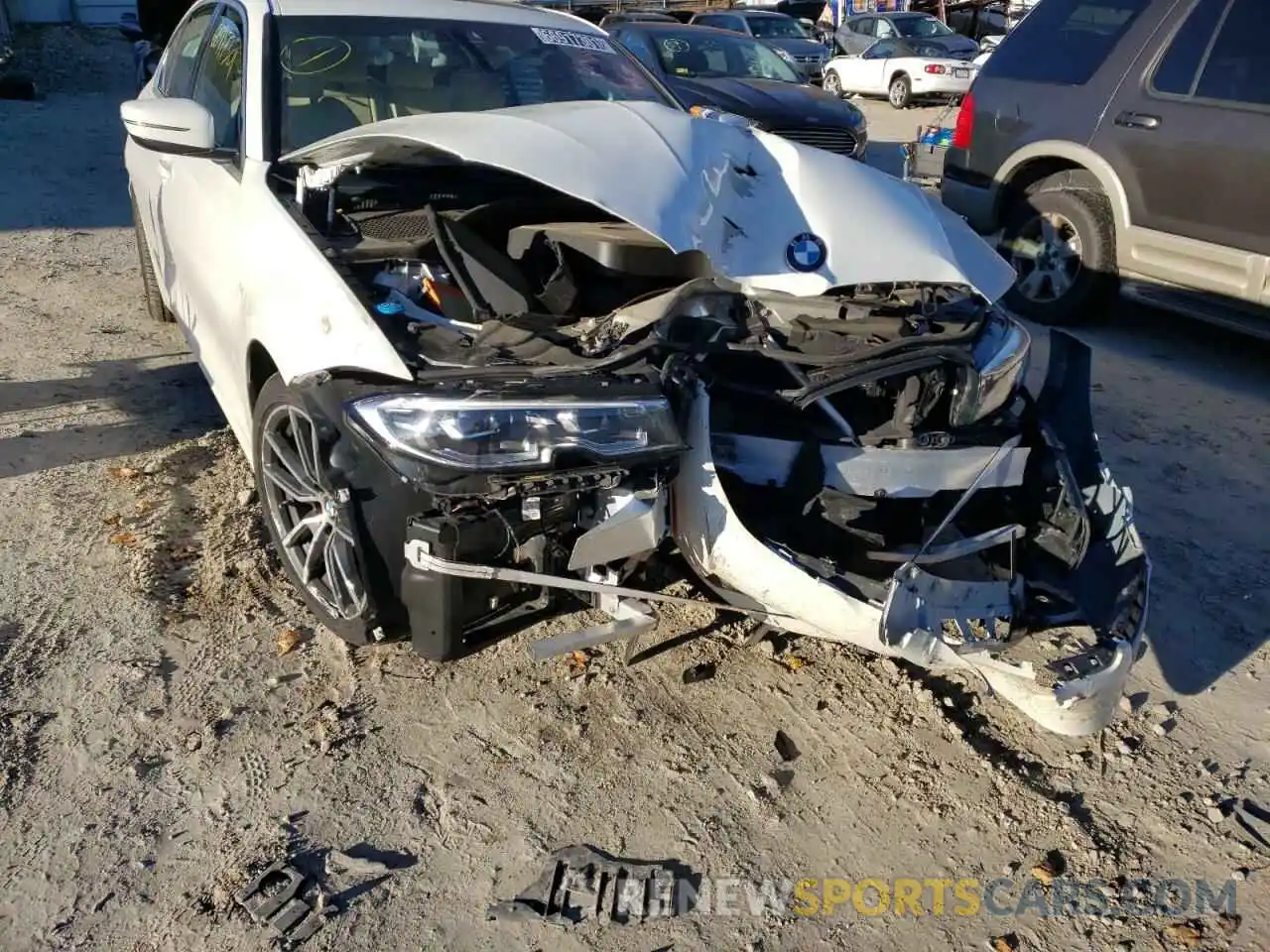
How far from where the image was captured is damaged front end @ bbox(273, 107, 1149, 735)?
239cm

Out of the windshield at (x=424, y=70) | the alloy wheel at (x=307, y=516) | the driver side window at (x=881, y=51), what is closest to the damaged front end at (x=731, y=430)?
the alloy wheel at (x=307, y=516)

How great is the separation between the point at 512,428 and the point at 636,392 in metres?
0.30

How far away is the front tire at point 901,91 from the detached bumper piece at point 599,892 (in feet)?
59.1

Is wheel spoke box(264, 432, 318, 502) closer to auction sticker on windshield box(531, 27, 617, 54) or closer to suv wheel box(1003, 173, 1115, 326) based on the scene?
auction sticker on windshield box(531, 27, 617, 54)

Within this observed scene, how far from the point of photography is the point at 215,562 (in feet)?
11.4

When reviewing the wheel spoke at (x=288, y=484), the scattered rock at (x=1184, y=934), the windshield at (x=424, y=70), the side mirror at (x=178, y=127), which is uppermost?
the windshield at (x=424, y=70)

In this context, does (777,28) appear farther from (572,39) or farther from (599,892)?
(599,892)

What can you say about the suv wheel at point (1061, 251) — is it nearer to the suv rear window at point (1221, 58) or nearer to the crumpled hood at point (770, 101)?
the suv rear window at point (1221, 58)

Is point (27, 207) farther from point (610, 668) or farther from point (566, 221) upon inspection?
point (610, 668)

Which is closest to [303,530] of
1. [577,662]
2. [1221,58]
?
[577,662]

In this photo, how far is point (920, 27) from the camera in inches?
782

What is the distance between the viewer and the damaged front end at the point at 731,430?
2.39 m

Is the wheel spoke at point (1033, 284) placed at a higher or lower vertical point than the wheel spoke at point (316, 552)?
lower

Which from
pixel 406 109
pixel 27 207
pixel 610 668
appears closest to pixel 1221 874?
pixel 610 668
